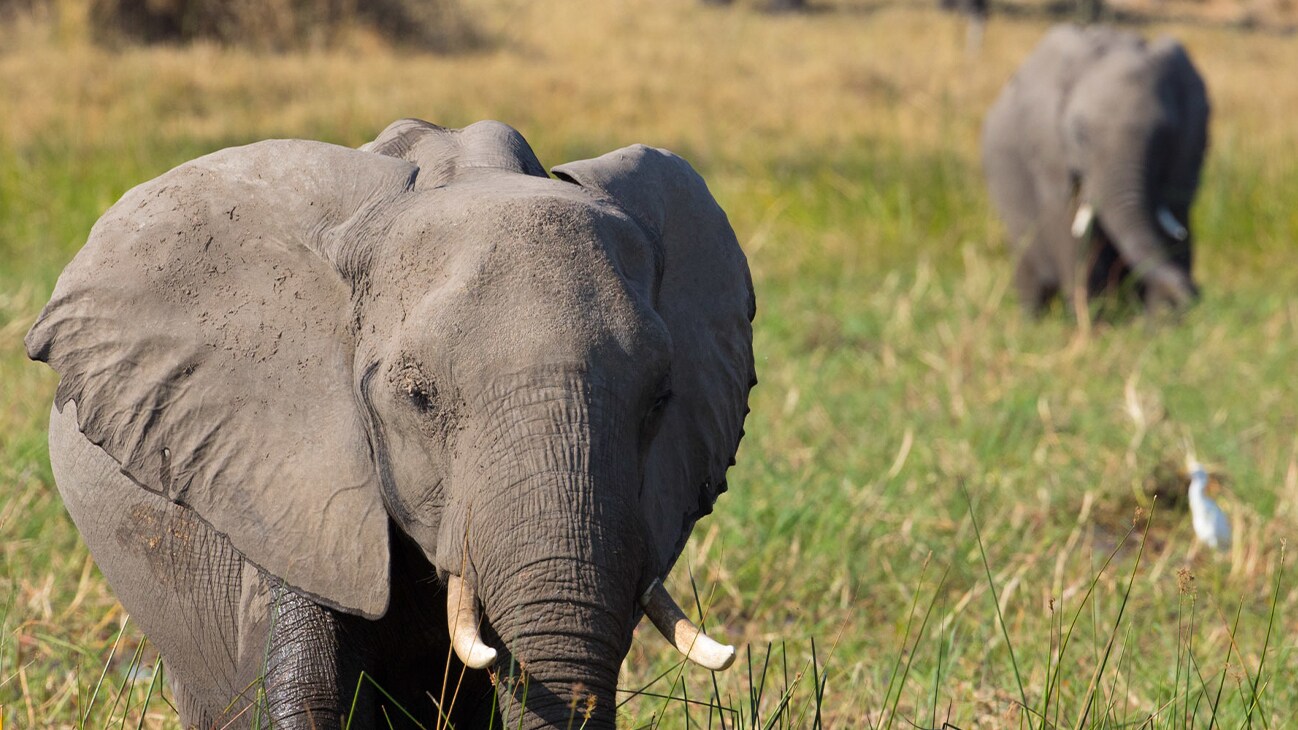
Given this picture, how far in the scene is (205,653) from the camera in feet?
9.07

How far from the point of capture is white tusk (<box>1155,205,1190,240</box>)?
865cm

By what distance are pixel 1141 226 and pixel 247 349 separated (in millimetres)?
6963

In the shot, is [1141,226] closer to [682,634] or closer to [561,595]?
[682,634]

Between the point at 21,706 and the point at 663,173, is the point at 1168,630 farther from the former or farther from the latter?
the point at 21,706

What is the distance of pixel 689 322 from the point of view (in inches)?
104

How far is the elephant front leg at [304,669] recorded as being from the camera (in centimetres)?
241

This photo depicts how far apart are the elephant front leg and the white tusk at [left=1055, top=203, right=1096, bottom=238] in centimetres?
690

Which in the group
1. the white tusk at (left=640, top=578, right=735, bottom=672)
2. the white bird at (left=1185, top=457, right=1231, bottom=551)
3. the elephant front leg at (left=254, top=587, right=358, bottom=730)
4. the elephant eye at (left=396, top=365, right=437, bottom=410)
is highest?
the elephant eye at (left=396, top=365, right=437, bottom=410)

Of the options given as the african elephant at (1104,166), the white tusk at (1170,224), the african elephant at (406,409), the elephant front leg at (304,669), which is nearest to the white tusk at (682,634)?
the african elephant at (406,409)

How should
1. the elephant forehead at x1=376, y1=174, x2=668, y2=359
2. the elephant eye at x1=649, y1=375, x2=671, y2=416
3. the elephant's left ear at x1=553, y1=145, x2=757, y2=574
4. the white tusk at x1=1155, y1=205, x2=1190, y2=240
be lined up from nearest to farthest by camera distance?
the elephant forehead at x1=376, y1=174, x2=668, y2=359
the elephant eye at x1=649, y1=375, x2=671, y2=416
the elephant's left ear at x1=553, y1=145, x2=757, y2=574
the white tusk at x1=1155, y1=205, x2=1190, y2=240

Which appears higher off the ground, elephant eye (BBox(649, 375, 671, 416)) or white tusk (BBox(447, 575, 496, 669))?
elephant eye (BBox(649, 375, 671, 416))

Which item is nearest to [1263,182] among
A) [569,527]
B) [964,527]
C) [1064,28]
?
[1064,28]

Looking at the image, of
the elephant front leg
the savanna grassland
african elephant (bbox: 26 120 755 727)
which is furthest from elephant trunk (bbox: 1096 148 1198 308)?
the elephant front leg

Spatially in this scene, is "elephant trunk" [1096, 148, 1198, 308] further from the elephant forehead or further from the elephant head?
the elephant forehead
